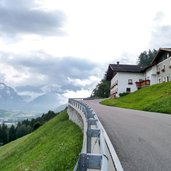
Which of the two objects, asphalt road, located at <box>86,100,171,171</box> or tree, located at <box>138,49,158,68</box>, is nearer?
asphalt road, located at <box>86,100,171,171</box>

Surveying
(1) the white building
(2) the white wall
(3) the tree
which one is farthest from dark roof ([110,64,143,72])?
(3) the tree

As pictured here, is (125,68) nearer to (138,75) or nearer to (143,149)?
(138,75)

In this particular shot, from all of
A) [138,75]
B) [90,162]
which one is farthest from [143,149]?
[138,75]

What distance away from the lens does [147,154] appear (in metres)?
8.76

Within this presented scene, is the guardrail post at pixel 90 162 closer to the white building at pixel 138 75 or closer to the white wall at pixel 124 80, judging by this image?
the white building at pixel 138 75

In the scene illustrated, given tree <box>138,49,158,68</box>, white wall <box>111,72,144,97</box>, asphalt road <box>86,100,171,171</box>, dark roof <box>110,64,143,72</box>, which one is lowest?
asphalt road <box>86,100,171,171</box>

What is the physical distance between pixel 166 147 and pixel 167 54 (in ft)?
163

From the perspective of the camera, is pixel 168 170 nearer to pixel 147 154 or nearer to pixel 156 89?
pixel 147 154

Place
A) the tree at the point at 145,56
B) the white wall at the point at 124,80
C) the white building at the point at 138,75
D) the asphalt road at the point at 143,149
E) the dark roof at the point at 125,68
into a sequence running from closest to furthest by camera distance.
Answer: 1. the asphalt road at the point at 143,149
2. the white building at the point at 138,75
3. the white wall at the point at 124,80
4. the dark roof at the point at 125,68
5. the tree at the point at 145,56

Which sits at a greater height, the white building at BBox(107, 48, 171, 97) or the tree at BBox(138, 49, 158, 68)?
the tree at BBox(138, 49, 158, 68)

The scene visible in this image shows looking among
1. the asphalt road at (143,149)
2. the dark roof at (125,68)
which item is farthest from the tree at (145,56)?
the asphalt road at (143,149)

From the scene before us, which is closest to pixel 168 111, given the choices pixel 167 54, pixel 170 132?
pixel 170 132

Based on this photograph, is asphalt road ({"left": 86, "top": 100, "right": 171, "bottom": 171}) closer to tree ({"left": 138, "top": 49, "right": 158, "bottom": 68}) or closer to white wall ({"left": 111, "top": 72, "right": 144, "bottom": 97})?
white wall ({"left": 111, "top": 72, "right": 144, "bottom": 97})

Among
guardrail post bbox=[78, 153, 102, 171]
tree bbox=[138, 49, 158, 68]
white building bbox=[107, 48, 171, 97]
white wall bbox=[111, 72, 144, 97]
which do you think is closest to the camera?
guardrail post bbox=[78, 153, 102, 171]
